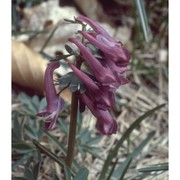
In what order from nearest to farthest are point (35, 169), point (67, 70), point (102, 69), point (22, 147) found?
point (102, 69)
point (35, 169)
point (22, 147)
point (67, 70)

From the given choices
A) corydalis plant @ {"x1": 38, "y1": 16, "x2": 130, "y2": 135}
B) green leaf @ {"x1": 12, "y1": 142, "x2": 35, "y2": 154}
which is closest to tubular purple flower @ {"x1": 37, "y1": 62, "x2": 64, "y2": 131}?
corydalis plant @ {"x1": 38, "y1": 16, "x2": 130, "y2": 135}

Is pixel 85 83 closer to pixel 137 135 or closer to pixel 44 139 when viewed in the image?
pixel 44 139

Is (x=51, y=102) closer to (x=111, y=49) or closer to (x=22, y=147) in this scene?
(x=111, y=49)

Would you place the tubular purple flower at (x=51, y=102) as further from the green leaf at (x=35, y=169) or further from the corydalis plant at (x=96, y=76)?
the green leaf at (x=35, y=169)

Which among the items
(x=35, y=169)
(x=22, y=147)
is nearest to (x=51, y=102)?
(x=35, y=169)

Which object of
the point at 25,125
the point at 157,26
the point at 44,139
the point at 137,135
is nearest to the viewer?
the point at 25,125
